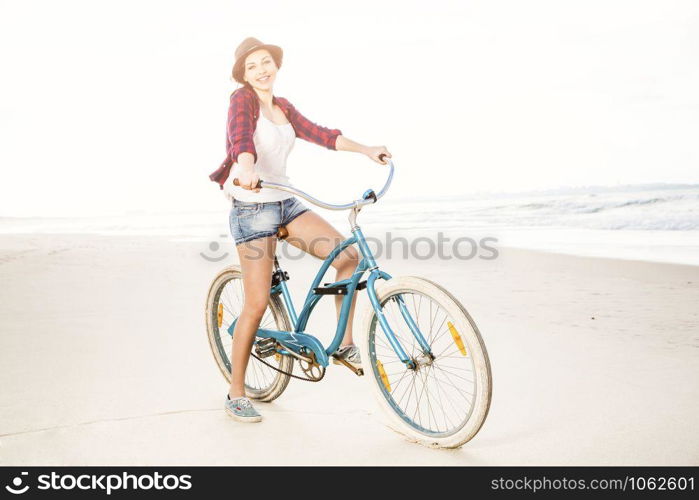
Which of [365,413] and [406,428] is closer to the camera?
[406,428]

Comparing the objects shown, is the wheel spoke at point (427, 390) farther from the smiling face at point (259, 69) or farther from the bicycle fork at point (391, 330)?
the smiling face at point (259, 69)

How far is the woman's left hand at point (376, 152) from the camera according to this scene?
2.86 metres

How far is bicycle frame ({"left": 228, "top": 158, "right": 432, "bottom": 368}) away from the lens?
2.46 meters

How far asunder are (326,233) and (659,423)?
1730 millimetres

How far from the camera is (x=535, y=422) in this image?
2822mm

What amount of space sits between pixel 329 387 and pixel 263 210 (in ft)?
3.85

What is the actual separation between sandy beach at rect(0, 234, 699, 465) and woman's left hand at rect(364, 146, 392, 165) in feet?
2.55

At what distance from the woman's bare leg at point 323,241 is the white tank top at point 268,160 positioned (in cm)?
15

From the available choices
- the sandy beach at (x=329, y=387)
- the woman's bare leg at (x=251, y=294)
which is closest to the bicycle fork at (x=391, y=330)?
the sandy beach at (x=329, y=387)

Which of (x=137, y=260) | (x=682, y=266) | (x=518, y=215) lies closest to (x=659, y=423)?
(x=682, y=266)

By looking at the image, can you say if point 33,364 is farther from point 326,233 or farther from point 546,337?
point 546,337
